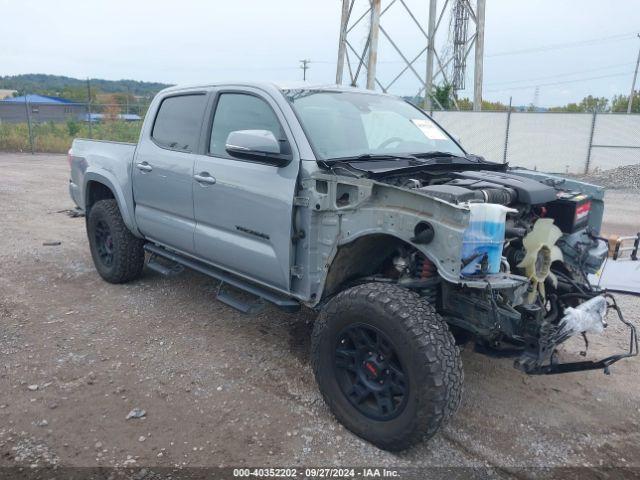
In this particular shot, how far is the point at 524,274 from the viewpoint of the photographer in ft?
10.6

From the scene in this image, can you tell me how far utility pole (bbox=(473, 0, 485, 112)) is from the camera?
16.3 meters

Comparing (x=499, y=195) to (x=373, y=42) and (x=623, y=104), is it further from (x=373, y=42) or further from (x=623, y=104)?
(x=623, y=104)

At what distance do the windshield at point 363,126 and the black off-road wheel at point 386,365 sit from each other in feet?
3.53

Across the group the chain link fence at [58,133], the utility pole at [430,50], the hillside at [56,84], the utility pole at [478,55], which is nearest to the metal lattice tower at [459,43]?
the utility pole at [430,50]

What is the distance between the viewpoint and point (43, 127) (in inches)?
1023

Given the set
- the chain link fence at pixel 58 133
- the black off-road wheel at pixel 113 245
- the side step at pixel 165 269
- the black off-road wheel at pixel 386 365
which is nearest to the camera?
the black off-road wheel at pixel 386 365

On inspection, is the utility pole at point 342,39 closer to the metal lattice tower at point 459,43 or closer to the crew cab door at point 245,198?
the metal lattice tower at point 459,43

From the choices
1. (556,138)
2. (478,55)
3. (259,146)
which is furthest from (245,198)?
(478,55)

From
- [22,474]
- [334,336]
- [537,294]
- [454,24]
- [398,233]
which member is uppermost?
[454,24]

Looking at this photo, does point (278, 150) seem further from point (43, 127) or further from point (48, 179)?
point (43, 127)

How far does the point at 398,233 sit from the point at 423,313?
45 centimetres

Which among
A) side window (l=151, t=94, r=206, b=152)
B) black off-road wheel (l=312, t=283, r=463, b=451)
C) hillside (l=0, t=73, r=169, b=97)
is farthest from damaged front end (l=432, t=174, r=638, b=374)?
hillside (l=0, t=73, r=169, b=97)

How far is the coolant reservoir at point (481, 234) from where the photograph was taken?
2744 millimetres

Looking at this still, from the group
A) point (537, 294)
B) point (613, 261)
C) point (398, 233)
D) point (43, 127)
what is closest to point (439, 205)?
point (398, 233)
